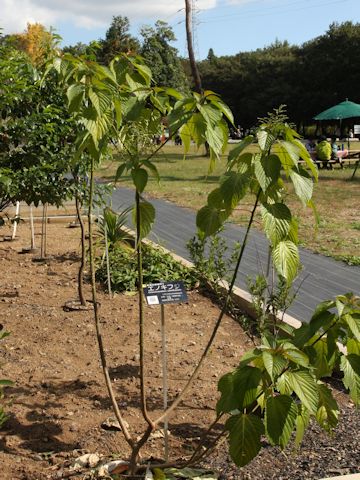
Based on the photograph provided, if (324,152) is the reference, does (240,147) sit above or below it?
above

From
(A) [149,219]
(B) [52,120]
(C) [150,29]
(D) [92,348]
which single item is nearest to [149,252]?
(B) [52,120]

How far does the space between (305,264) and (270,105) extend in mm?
41392

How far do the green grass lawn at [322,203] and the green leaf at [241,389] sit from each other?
1.84 m

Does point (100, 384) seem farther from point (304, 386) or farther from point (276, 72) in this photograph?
point (276, 72)

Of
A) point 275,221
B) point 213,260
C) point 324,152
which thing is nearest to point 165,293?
point 275,221

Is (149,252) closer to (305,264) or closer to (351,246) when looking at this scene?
(305,264)

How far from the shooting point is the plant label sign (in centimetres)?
282

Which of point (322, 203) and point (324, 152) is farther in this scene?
point (324, 152)

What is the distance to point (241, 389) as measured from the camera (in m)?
2.00

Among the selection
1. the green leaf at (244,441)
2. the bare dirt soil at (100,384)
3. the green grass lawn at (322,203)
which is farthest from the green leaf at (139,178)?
A: the green grass lawn at (322,203)

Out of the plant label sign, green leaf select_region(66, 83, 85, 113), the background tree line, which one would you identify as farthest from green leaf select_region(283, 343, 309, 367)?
the background tree line

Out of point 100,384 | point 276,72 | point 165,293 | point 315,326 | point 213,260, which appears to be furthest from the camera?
point 276,72

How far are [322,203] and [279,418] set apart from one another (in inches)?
449

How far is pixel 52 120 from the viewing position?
19.3 feet
